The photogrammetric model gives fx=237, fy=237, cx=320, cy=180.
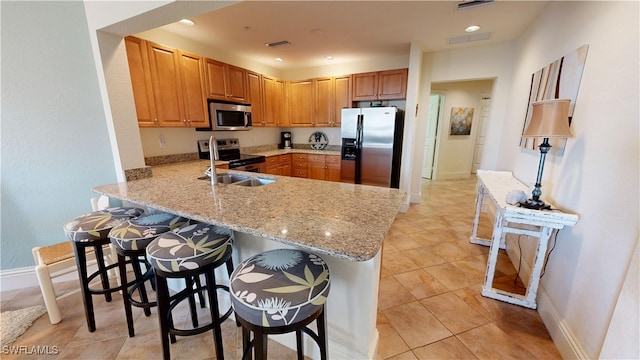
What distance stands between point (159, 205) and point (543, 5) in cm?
370

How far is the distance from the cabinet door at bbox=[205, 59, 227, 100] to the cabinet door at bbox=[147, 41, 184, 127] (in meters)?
0.40

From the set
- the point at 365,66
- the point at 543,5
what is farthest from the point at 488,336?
the point at 365,66

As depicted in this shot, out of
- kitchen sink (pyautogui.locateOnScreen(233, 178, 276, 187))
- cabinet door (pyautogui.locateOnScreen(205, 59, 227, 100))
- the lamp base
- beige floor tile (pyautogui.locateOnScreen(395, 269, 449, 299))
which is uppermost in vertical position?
cabinet door (pyautogui.locateOnScreen(205, 59, 227, 100))

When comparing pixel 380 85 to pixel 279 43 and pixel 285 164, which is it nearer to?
pixel 279 43

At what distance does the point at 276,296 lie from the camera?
0.84 m

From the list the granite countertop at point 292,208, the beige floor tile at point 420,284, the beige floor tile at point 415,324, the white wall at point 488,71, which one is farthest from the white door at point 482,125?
the granite countertop at point 292,208

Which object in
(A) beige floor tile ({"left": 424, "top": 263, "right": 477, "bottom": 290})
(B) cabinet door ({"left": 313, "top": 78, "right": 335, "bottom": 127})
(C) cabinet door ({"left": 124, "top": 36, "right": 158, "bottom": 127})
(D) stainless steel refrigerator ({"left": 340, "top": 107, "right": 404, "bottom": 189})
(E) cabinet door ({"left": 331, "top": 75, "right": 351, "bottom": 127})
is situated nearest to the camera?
(A) beige floor tile ({"left": 424, "top": 263, "right": 477, "bottom": 290})

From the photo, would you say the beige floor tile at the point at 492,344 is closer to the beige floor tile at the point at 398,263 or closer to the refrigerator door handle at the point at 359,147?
the beige floor tile at the point at 398,263

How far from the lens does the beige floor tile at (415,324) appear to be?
5.11 ft

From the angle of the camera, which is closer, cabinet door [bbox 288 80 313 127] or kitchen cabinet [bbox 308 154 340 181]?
kitchen cabinet [bbox 308 154 340 181]

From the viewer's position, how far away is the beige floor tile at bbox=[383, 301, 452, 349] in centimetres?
156

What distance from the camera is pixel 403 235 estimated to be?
3025 mm

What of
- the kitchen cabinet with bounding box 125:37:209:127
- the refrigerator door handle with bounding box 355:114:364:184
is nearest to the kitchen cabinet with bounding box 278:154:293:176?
the refrigerator door handle with bounding box 355:114:364:184

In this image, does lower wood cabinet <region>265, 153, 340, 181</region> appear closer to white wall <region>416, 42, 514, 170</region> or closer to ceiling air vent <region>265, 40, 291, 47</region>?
ceiling air vent <region>265, 40, 291, 47</region>
